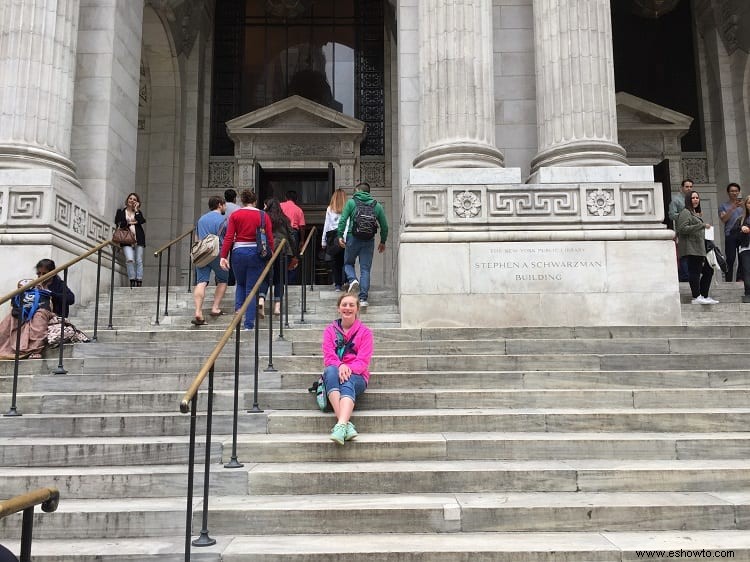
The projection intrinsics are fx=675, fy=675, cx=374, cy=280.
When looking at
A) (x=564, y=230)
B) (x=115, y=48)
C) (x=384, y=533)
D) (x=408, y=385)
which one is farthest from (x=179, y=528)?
(x=115, y=48)

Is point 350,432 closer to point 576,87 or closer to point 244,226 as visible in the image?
point 244,226

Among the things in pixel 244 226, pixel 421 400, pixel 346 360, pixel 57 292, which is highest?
pixel 244 226

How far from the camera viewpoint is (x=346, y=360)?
5883mm

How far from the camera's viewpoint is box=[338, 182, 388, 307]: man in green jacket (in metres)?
9.55

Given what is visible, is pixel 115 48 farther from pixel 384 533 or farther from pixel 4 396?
pixel 384 533

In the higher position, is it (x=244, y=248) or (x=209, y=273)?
(x=244, y=248)

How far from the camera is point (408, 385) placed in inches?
258

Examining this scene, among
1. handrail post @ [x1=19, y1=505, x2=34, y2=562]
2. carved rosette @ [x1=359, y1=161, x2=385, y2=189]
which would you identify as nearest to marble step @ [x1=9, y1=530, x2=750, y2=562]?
handrail post @ [x1=19, y1=505, x2=34, y2=562]

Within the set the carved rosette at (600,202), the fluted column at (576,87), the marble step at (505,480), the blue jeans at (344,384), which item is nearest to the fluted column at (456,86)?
the fluted column at (576,87)

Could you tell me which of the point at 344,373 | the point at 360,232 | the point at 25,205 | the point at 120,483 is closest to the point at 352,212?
the point at 360,232

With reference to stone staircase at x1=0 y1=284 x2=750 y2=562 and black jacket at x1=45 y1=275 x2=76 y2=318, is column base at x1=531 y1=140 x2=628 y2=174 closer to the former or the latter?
stone staircase at x1=0 y1=284 x2=750 y2=562

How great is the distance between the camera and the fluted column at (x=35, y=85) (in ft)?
33.6

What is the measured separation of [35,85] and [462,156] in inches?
263

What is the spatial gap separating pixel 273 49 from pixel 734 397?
16.5 meters
